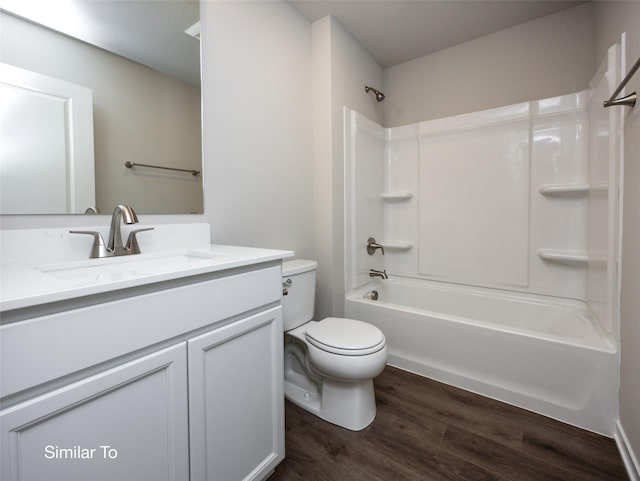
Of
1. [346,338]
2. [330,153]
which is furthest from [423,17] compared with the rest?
[346,338]

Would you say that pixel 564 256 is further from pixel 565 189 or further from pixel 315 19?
pixel 315 19

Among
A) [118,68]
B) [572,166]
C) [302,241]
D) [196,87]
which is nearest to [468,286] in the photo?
[572,166]

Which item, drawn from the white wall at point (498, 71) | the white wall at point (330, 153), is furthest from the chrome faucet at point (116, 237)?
the white wall at point (498, 71)

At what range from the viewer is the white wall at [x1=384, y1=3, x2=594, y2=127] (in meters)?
1.91

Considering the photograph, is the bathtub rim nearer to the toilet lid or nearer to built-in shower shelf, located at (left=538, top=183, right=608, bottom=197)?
the toilet lid

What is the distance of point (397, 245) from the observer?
2.53 m

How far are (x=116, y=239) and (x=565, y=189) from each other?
7.94 ft

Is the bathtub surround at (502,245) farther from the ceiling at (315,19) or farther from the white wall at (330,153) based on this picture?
the ceiling at (315,19)

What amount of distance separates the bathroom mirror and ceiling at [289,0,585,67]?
98cm

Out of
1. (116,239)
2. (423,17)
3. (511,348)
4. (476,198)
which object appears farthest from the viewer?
(476,198)

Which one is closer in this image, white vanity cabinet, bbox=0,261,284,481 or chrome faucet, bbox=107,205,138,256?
white vanity cabinet, bbox=0,261,284,481

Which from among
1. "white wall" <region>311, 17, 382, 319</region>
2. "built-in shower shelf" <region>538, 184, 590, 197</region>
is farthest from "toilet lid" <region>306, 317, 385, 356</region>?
"built-in shower shelf" <region>538, 184, 590, 197</region>

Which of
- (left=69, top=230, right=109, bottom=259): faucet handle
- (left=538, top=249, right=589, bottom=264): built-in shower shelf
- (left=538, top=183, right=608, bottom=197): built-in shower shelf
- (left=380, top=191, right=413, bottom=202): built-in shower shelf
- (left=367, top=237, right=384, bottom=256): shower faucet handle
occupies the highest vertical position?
(left=380, top=191, right=413, bottom=202): built-in shower shelf

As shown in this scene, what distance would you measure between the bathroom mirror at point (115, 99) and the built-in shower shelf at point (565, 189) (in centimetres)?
212
